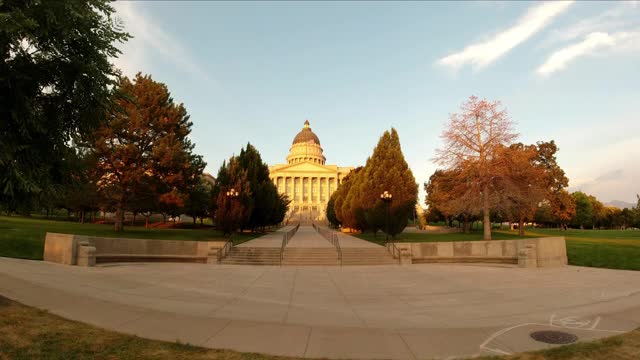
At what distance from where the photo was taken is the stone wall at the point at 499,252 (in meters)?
19.9

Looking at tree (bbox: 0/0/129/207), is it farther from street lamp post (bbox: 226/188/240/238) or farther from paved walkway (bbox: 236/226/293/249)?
street lamp post (bbox: 226/188/240/238)

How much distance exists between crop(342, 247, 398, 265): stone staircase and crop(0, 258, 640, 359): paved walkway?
16.9 ft

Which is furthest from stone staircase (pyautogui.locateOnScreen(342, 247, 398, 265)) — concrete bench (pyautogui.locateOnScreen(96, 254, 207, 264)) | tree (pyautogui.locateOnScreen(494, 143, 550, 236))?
tree (pyautogui.locateOnScreen(494, 143, 550, 236))

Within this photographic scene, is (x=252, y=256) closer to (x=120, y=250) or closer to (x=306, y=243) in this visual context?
(x=120, y=250)

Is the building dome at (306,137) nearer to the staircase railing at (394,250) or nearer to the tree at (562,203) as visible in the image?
the tree at (562,203)

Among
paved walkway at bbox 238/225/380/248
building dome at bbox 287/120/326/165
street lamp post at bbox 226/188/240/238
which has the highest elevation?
building dome at bbox 287/120/326/165

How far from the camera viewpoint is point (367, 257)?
2289cm

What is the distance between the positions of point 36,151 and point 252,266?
1391cm

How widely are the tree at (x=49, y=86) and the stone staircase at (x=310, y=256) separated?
14868mm

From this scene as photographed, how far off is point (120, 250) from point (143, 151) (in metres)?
14.6

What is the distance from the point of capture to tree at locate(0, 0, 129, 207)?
709cm

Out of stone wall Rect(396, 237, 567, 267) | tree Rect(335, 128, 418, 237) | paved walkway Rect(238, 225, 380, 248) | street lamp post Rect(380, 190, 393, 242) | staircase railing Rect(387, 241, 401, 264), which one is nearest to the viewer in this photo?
stone wall Rect(396, 237, 567, 267)

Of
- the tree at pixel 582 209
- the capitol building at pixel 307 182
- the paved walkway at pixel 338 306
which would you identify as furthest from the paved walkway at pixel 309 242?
the capitol building at pixel 307 182

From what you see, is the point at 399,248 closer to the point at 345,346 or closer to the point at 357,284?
the point at 357,284
